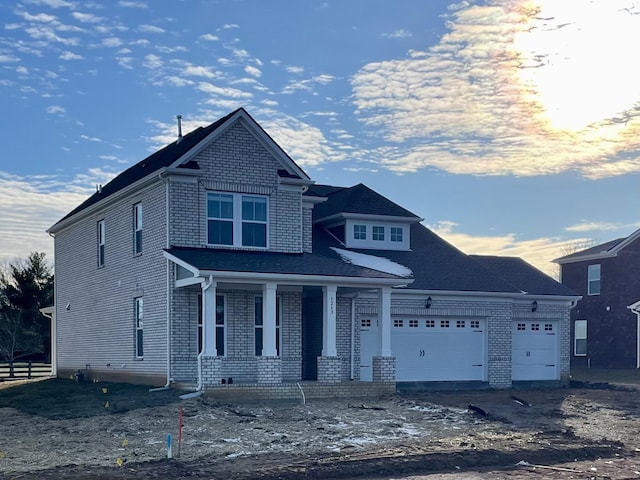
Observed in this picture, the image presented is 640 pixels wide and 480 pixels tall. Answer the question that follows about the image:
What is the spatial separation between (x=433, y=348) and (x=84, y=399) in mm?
11409

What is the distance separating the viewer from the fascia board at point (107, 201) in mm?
23636

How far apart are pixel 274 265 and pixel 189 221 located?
2693 mm

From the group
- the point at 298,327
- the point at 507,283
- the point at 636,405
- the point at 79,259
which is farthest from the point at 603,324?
the point at 79,259

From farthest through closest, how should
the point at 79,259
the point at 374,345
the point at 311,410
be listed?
1. the point at 79,259
2. the point at 374,345
3. the point at 311,410

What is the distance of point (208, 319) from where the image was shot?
2116cm

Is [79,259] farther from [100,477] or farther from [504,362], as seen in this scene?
[100,477]

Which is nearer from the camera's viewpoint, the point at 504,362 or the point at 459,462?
the point at 459,462

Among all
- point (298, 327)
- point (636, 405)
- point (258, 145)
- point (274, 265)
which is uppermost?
point (258, 145)

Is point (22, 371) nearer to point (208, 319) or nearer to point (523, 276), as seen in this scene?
point (208, 319)

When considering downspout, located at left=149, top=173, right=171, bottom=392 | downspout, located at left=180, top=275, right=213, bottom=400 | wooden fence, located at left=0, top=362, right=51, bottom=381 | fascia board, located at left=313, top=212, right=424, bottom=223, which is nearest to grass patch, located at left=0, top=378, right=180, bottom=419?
downspout, located at left=180, top=275, right=213, bottom=400

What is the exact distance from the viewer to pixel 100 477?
1288 centimetres

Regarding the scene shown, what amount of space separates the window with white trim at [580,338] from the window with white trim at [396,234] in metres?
17.7

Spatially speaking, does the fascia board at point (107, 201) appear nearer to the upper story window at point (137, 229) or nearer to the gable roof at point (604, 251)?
the upper story window at point (137, 229)

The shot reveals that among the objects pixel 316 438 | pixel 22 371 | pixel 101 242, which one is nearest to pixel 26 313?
pixel 22 371
